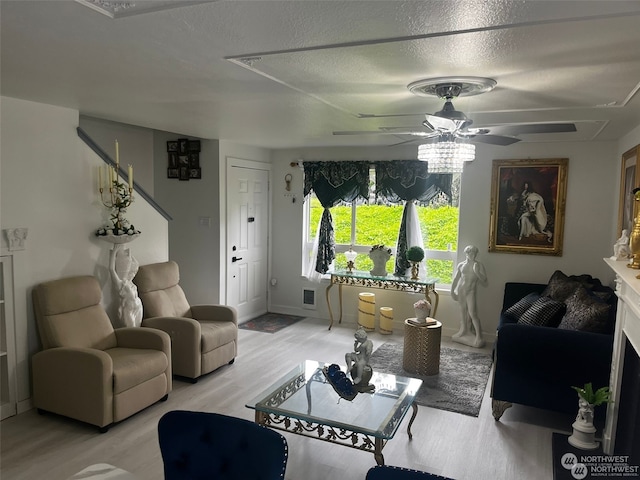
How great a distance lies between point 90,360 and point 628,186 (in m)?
4.44

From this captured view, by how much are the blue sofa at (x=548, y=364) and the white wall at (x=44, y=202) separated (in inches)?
131

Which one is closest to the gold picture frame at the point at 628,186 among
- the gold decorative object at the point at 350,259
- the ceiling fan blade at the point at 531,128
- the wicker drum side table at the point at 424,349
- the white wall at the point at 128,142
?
the ceiling fan blade at the point at 531,128

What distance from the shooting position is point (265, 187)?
6.49 metres

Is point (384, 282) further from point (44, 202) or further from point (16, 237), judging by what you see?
point (16, 237)

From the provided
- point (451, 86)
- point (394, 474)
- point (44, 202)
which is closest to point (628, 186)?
point (451, 86)

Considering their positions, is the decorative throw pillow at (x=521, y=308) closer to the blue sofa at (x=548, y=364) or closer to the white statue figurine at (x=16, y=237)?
the blue sofa at (x=548, y=364)

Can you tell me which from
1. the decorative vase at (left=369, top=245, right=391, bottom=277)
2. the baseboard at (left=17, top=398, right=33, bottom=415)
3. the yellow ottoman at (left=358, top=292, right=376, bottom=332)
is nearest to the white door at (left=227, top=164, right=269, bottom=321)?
the yellow ottoman at (left=358, top=292, right=376, bottom=332)

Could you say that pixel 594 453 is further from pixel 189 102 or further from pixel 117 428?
pixel 189 102

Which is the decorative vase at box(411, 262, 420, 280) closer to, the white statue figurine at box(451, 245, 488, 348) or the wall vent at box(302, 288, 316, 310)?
the white statue figurine at box(451, 245, 488, 348)

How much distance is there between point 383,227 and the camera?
616 cm

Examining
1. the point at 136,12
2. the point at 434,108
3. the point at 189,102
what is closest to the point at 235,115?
the point at 189,102

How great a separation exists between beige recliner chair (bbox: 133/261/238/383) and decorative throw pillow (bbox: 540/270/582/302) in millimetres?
3039

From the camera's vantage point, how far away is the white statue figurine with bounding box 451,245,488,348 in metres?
5.23

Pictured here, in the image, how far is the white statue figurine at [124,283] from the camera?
4.03 metres
